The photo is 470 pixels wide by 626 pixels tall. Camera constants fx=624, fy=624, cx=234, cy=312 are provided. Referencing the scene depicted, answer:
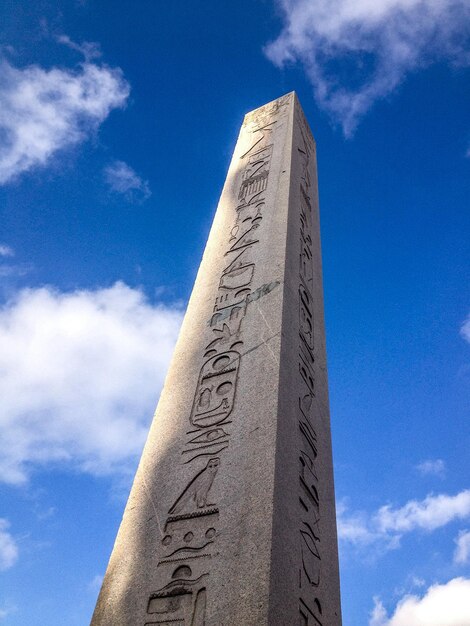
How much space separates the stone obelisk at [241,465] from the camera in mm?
2752

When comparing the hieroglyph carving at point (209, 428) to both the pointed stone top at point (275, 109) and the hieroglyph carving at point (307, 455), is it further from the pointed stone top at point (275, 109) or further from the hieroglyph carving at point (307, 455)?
the pointed stone top at point (275, 109)

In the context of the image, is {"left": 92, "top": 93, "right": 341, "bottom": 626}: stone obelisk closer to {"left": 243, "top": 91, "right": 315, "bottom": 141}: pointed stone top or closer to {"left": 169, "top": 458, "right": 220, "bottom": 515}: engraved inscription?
{"left": 169, "top": 458, "right": 220, "bottom": 515}: engraved inscription

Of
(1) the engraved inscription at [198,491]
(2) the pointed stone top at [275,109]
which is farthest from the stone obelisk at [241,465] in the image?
(2) the pointed stone top at [275,109]

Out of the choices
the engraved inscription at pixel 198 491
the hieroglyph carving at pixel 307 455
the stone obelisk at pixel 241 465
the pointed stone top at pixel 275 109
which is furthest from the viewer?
the pointed stone top at pixel 275 109

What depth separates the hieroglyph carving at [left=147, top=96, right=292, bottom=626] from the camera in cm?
279

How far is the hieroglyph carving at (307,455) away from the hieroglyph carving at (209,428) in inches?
17.2

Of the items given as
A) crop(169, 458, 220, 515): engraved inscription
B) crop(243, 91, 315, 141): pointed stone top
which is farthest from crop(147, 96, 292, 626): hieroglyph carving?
crop(243, 91, 315, 141): pointed stone top

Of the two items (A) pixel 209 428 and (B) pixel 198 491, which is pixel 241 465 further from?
(A) pixel 209 428

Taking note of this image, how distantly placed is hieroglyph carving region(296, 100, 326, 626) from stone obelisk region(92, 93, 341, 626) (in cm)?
1

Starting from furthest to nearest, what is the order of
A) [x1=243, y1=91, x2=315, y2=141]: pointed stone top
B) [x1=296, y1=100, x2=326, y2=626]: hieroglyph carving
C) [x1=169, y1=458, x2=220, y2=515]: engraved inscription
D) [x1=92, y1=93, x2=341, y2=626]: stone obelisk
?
[x1=243, y1=91, x2=315, y2=141]: pointed stone top < [x1=169, y1=458, x2=220, y2=515]: engraved inscription < [x1=296, y1=100, x2=326, y2=626]: hieroglyph carving < [x1=92, y1=93, x2=341, y2=626]: stone obelisk

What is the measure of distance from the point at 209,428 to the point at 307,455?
604 millimetres

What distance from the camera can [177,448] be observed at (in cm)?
365

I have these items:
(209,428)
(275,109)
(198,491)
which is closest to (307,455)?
(209,428)

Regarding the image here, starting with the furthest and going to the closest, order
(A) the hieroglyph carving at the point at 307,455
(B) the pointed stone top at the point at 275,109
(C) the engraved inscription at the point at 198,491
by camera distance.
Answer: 1. (B) the pointed stone top at the point at 275,109
2. (C) the engraved inscription at the point at 198,491
3. (A) the hieroglyph carving at the point at 307,455
